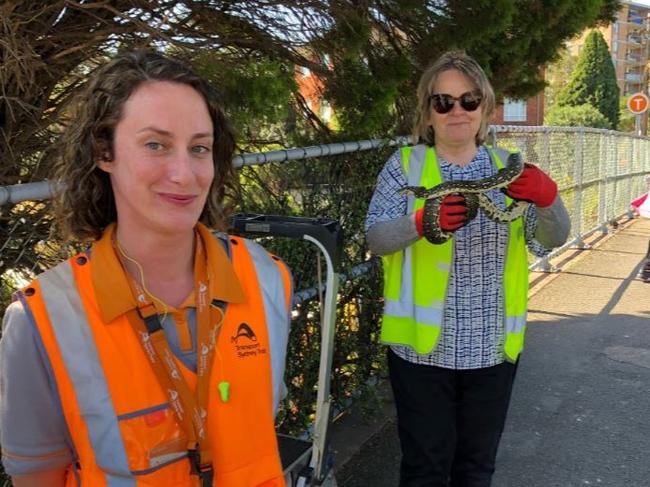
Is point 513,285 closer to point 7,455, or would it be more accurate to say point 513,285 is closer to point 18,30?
point 7,455

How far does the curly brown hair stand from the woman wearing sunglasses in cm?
115

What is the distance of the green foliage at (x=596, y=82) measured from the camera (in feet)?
114

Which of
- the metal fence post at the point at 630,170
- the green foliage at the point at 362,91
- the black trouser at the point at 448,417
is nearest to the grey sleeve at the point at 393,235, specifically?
the black trouser at the point at 448,417

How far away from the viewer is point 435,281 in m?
2.57

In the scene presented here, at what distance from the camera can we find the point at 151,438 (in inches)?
53.1

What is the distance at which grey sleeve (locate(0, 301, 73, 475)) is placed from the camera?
130 centimetres

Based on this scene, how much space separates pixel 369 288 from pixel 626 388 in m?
2.33

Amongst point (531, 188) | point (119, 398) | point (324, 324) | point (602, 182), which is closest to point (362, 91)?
point (531, 188)

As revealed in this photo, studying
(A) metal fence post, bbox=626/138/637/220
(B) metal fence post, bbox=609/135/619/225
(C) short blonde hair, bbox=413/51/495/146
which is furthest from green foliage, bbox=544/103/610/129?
(C) short blonde hair, bbox=413/51/495/146

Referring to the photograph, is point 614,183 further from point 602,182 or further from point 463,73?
point 463,73

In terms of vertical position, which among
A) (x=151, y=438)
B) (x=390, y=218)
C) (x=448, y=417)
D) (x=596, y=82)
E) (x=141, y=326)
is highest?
(x=596, y=82)

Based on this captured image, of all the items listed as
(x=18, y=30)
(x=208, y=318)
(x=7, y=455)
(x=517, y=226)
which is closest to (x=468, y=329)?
(x=517, y=226)

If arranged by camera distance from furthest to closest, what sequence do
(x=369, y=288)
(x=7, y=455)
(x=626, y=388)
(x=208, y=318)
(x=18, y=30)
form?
1. (x=626, y=388)
2. (x=369, y=288)
3. (x=18, y=30)
4. (x=208, y=318)
5. (x=7, y=455)

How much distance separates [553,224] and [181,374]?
5.62 feet
